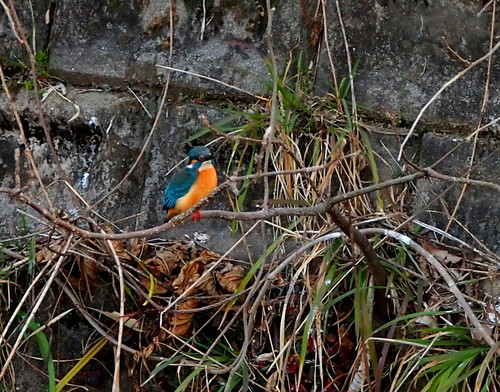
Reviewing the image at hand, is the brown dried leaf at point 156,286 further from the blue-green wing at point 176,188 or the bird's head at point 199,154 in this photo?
the bird's head at point 199,154

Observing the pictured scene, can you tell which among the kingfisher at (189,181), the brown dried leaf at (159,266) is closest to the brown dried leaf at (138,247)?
the brown dried leaf at (159,266)

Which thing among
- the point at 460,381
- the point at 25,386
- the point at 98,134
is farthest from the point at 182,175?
the point at 460,381

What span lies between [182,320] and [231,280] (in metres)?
0.22

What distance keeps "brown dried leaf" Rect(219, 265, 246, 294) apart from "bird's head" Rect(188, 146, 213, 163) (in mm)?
430

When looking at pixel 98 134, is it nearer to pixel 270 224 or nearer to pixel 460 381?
pixel 270 224

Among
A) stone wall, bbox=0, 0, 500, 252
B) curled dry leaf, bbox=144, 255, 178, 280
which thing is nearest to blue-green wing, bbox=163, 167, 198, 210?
stone wall, bbox=0, 0, 500, 252

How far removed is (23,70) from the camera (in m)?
3.53

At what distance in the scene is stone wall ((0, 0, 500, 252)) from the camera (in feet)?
11.0

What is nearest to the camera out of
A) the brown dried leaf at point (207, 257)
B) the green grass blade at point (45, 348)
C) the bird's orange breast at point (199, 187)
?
the green grass blade at point (45, 348)

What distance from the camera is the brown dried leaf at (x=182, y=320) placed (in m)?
3.16

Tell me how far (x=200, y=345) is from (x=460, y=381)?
0.90m

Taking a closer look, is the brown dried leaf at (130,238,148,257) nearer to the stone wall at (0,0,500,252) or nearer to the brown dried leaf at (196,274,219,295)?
the stone wall at (0,0,500,252)

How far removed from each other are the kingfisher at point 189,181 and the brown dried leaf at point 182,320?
1.17 ft

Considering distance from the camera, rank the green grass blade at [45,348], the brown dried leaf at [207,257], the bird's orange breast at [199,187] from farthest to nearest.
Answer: the bird's orange breast at [199,187] < the brown dried leaf at [207,257] < the green grass blade at [45,348]
